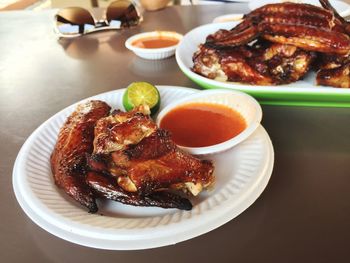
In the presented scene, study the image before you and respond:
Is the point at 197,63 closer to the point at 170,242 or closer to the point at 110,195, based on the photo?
the point at 110,195

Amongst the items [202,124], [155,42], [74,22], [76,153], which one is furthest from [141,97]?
[74,22]

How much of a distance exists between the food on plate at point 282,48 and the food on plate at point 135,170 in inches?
23.4

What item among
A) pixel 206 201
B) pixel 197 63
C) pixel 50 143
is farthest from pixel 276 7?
pixel 50 143

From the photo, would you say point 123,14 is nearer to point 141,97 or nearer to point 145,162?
point 141,97

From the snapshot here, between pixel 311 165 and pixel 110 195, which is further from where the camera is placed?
pixel 311 165

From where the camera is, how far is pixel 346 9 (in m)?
2.03

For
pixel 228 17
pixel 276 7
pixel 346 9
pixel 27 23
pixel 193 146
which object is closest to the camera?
pixel 193 146

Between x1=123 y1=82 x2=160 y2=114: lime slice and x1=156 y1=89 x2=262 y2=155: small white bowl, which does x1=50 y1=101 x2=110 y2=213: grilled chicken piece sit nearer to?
x1=123 y1=82 x2=160 y2=114: lime slice

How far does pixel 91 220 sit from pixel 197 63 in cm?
89

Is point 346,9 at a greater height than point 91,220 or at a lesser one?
greater

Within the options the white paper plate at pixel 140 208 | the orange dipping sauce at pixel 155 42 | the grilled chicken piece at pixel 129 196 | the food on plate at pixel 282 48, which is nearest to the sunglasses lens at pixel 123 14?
the orange dipping sauce at pixel 155 42

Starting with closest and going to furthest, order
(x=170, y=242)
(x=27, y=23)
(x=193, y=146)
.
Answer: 1. (x=170, y=242)
2. (x=193, y=146)
3. (x=27, y=23)

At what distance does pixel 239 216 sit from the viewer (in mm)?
1017

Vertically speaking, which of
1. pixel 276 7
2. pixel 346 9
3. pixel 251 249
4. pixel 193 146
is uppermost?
pixel 276 7
